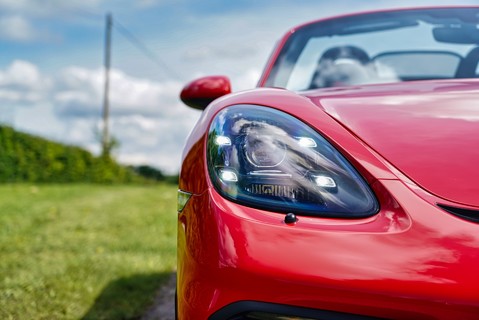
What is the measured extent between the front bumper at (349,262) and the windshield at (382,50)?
1.24 meters

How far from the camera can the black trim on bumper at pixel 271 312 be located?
1246mm

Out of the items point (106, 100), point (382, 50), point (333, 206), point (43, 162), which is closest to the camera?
point (333, 206)

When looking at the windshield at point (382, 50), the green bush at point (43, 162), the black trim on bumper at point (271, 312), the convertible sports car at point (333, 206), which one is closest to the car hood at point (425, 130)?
the convertible sports car at point (333, 206)

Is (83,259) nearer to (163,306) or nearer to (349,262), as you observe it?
(163,306)

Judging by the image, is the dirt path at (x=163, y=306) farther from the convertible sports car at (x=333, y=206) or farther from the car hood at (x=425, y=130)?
the car hood at (x=425, y=130)

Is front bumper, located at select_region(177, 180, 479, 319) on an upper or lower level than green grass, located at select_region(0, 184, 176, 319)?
upper

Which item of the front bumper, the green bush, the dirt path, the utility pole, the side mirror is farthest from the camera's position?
the utility pole

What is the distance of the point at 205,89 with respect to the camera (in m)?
2.32

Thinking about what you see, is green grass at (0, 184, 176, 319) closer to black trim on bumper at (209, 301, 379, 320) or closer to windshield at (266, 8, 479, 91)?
windshield at (266, 8, 479, 91)

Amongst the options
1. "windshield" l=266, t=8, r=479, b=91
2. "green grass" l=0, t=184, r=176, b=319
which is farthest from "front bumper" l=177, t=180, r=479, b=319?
"green grass" l=0, t=184, r=176, b=319

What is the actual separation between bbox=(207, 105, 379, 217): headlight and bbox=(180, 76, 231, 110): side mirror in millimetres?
758

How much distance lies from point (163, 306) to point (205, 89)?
138cm

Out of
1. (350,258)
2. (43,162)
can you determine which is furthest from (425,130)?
(43,162)

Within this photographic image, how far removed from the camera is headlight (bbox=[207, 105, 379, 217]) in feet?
4.49
